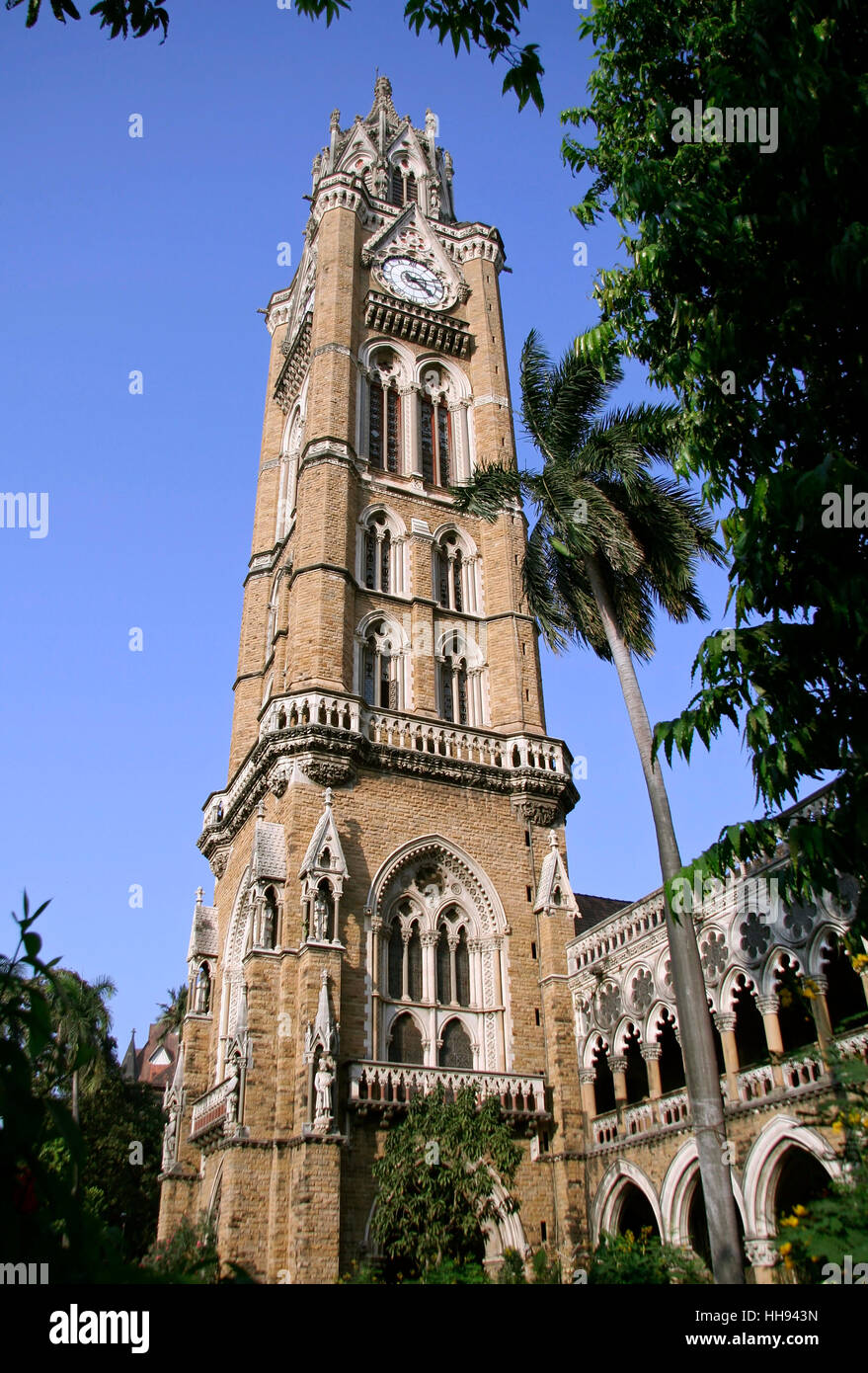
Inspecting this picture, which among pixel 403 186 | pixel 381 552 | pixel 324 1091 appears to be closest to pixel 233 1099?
pixel 324 1091

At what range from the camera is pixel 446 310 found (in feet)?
112

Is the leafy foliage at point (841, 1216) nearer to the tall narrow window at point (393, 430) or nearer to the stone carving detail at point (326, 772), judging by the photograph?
the stone carving detail at point (326, 772)

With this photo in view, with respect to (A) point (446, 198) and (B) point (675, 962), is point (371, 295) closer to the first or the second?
(A) point (446, 198)

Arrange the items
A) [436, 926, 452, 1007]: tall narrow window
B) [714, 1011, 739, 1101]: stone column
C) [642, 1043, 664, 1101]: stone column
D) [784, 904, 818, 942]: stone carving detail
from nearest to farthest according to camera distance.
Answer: [784, 904, 818, 942]: stone carving detail → [714, 1011, 739, 1101]: stone column → [642, 1043, 664, 1101]: stone column → [436, 926, 452, 1007]: tall narrow window

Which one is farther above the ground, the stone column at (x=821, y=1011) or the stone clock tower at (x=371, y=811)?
the stone clock tower at (x=371, y=811)

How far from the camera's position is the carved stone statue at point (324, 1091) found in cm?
1892

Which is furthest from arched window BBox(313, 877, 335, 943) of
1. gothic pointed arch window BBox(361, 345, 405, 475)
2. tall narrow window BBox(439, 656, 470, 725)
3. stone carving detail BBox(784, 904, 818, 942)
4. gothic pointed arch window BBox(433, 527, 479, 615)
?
gothic pointed arch window BBox(361, 345, 405, 475)

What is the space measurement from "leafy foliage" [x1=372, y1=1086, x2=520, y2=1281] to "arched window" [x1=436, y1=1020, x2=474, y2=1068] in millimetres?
3465

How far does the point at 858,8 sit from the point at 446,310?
24.5 m

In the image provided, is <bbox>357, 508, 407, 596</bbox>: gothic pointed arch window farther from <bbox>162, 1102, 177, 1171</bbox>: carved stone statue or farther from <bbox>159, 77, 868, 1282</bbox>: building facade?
<bbox>162, 1102, 177, 1171</bbox>: carved stone statue

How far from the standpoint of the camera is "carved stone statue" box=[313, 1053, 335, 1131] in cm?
1892

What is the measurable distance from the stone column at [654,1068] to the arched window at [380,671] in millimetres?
10594

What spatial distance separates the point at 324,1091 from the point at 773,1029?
811cm

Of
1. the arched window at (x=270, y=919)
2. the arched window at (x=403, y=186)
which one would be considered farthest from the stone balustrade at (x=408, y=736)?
the arched window at (x=403, y=186)
